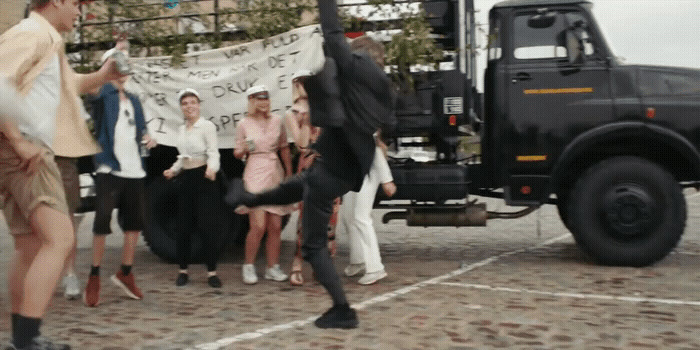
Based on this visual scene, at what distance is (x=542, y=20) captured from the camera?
7.52 m

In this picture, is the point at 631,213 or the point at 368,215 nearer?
the point at 368,215

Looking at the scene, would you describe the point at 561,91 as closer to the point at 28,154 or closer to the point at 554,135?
the point at 554,135

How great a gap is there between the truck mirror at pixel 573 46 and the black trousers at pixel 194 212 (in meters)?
3.52

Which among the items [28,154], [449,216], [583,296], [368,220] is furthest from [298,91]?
[28,154]

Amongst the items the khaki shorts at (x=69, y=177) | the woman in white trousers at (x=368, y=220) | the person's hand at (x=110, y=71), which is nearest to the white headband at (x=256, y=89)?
the woman in white trousers at (x=368, y=220)

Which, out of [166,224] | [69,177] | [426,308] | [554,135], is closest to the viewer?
[426,308]

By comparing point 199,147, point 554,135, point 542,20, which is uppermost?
point 542,20

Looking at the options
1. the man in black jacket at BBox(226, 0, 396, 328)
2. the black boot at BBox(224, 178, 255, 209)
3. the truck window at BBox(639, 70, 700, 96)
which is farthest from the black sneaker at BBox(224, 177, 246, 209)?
the truck window at BBox(639, 70, 700, 96)

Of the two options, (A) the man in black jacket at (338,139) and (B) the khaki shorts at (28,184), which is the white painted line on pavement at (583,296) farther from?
(B) the khaki shorts at (28,184)

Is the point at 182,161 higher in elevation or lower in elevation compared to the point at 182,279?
higher

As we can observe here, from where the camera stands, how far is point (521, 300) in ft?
19.5

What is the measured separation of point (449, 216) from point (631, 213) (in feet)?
5.40

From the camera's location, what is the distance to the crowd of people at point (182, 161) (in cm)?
393

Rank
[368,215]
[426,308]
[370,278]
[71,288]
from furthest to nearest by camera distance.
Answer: [368,215] < [370,278] < [71,288] < [426,308]
